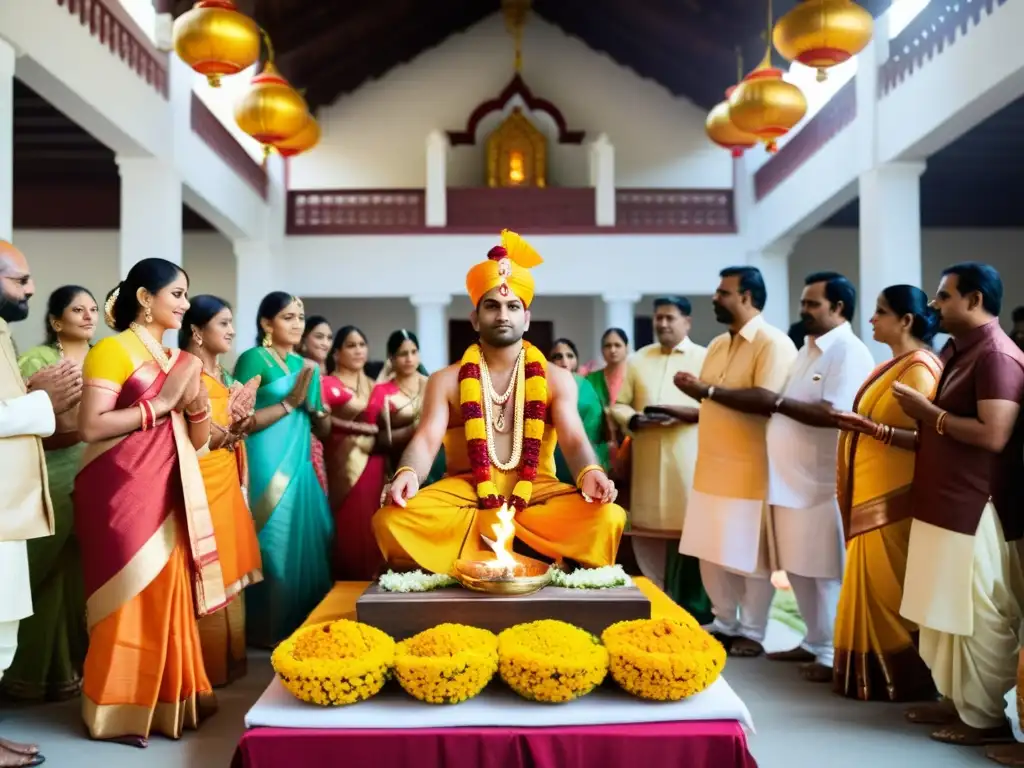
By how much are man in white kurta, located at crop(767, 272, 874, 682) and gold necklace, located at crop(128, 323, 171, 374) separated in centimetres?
235

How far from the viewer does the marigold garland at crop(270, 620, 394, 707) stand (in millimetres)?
2576

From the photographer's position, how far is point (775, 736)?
319 cm

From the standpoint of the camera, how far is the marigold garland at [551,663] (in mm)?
2586

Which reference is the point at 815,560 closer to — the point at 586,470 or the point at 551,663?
the point at 586,470

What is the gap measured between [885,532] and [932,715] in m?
0.64

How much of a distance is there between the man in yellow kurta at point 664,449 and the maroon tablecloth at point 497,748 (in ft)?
7.61

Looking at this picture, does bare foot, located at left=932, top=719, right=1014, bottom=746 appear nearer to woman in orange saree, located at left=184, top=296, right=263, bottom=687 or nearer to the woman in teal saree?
woman in orange saree, located at left=184, top=296, right=263, bottom=687

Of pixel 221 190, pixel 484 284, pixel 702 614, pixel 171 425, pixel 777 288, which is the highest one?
pixel 221 190

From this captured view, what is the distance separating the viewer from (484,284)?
357cm

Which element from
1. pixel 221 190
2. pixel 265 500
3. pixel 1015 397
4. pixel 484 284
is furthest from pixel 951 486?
pixel 221 190

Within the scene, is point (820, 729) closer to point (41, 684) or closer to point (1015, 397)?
point (1015, 397)

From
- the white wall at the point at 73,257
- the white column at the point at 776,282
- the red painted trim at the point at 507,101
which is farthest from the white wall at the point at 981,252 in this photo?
the white wall at the point at 73,257

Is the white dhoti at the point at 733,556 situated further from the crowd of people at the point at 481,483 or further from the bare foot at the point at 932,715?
the bare foot at the point at 932,715

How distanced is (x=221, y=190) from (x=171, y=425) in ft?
25.0
